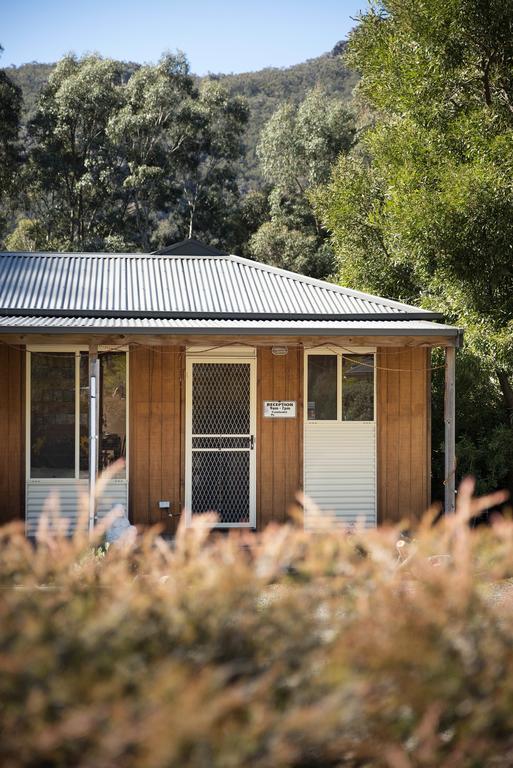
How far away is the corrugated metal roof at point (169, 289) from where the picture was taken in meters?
11.0

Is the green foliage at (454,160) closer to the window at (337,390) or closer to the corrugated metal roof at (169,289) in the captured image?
the corrugated metal roof at (169,289)

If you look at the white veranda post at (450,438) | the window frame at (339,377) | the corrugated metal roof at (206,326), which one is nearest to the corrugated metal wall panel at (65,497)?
the corrugated metal roof at (206,326)

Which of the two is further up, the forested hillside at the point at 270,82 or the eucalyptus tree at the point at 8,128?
the forested hillside at the point at 270,82

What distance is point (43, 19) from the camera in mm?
38312

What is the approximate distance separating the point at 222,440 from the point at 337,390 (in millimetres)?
1602

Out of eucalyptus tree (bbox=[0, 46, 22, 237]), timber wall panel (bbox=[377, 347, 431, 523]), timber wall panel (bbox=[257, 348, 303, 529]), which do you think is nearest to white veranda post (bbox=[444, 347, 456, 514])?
timber wall panel (bbox=[377, 347, 431, 523])

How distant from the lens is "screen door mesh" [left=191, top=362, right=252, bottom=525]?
36.1 ft

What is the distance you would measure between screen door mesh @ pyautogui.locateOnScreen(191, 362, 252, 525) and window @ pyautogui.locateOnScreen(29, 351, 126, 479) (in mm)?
991

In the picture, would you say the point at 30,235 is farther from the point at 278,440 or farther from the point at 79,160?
the point at 278,440

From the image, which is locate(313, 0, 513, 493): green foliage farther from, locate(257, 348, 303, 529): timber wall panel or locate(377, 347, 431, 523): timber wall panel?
locate(257, 348, 303, 529): timber wall panel

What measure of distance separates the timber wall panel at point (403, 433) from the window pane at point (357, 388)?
115mm

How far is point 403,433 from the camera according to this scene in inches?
443

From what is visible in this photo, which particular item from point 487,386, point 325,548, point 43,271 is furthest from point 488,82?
point 325,548

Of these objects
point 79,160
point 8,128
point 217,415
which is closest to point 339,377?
point 217,415
